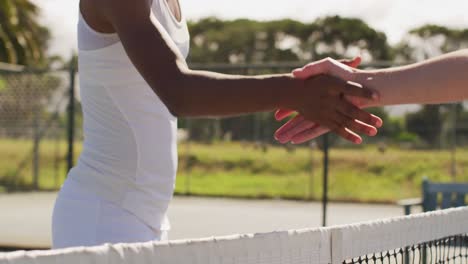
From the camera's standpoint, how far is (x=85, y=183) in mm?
2490

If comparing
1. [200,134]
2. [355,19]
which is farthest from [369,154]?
[355,19]

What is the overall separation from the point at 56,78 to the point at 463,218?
14.2 meters

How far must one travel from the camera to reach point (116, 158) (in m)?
2.46

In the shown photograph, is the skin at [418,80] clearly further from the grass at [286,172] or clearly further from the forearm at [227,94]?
the grass at [286,172]

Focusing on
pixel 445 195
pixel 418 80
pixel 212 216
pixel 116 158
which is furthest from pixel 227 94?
pixel 212 216

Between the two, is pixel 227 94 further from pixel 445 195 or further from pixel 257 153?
pixel 257 153

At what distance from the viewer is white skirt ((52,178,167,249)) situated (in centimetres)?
244

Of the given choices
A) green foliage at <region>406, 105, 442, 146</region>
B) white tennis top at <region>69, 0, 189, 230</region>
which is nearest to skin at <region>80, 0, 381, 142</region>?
white tennis top at <region>69, 0, 189, 230</region>

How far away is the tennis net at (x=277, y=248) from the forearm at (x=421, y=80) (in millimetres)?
445

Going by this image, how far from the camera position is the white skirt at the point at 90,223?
2436mm

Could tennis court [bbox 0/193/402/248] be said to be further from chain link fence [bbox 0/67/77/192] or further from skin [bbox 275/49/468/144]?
skin [bbox 275/49/468/144]

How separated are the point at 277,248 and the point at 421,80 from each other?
0.54 meters

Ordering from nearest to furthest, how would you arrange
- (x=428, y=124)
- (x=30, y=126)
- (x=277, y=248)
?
(x=277, y=248), (x=428, y=124), (x=30, y=126)

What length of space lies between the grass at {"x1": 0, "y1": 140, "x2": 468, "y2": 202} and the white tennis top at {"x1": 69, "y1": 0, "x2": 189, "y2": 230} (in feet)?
57.2
